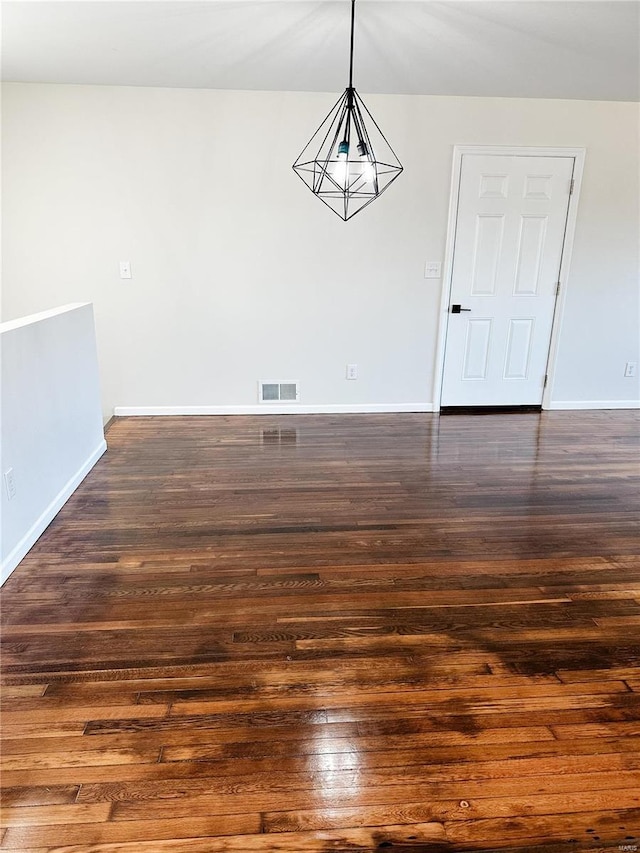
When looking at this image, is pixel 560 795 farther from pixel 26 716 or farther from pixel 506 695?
pixel 26 716

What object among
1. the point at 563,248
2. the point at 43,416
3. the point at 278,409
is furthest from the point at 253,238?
the point at 563,248

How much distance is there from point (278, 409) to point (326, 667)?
298 cm

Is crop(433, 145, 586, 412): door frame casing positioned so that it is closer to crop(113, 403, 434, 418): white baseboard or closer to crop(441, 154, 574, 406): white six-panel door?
crop(441, 154, 574, 406): white six-panel door

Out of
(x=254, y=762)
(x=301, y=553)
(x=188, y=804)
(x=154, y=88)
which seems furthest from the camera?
(x=154, y=88)

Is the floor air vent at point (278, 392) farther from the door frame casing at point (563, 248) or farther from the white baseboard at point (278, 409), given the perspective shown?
the door frame casing at point (563, 248)

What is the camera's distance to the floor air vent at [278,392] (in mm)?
4531

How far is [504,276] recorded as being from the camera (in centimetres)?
443

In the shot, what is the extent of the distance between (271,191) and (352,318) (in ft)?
3.81

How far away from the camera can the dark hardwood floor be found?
1.33 meters

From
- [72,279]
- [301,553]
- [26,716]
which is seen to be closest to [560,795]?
[301,553]

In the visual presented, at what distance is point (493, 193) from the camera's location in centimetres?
423

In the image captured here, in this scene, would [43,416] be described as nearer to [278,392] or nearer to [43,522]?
[43,522]

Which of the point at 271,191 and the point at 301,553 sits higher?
the point at 271,191

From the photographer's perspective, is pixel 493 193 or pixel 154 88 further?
pixel 493 193
